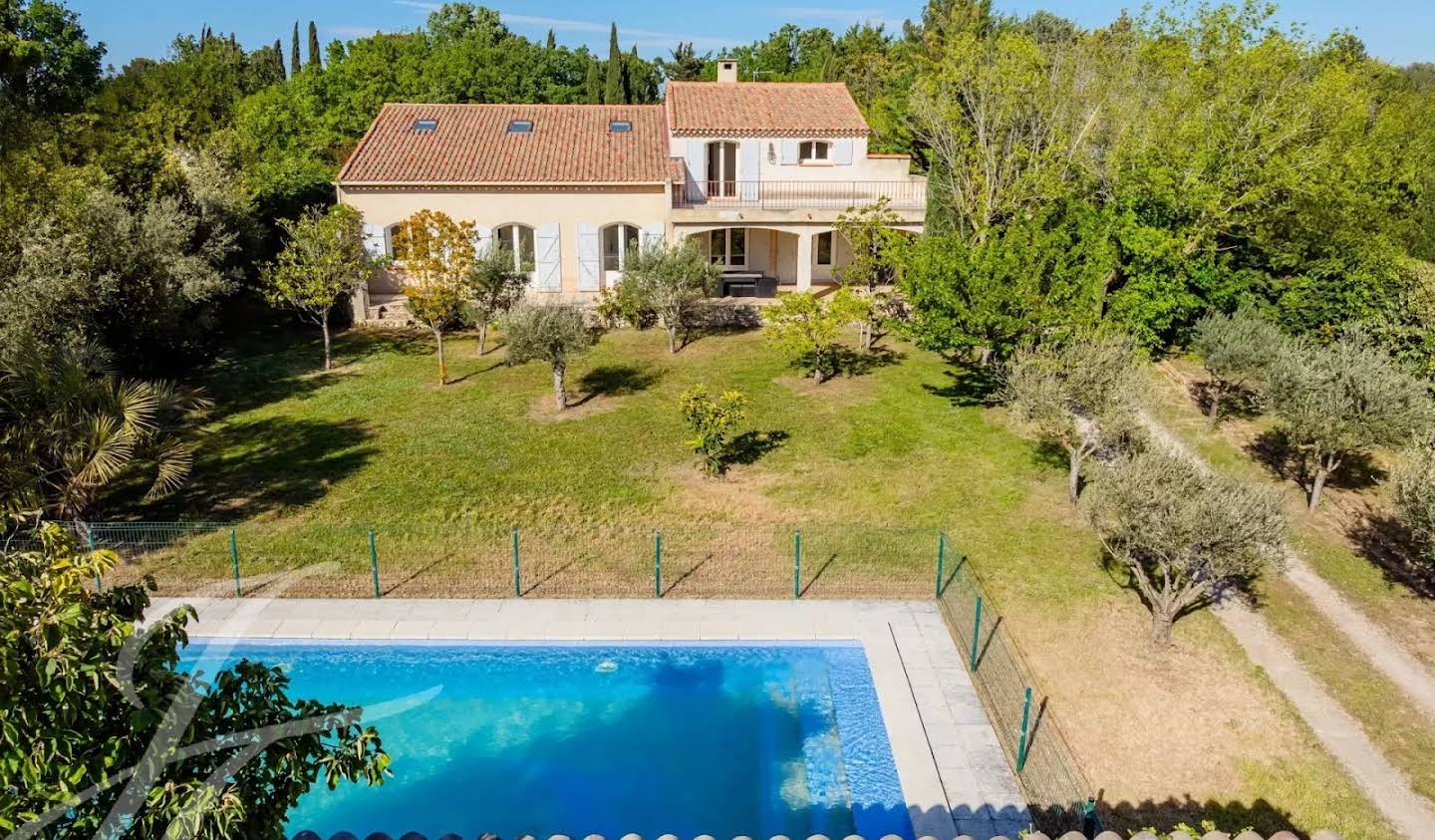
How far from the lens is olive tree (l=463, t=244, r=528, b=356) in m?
25.3

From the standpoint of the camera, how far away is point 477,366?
2677cm

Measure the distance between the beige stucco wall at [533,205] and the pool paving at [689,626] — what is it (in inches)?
695

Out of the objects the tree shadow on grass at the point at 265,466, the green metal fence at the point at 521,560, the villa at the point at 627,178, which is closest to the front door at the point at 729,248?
the villa at the point at 627,178

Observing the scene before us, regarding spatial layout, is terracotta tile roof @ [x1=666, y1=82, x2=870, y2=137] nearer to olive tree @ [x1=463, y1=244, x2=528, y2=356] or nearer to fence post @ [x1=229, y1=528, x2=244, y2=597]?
olive tree @ [x1=463, y1=244, x2=528, y2=356]

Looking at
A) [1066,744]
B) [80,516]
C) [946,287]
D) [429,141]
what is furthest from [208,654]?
[429,141]

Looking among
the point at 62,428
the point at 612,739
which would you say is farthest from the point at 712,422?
the point at 62,428

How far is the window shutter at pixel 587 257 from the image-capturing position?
30984mm

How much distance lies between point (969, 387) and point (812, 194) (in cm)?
966

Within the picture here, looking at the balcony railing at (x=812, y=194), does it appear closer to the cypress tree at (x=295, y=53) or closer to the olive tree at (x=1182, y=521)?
the olive tree at (x=1182, y=521)

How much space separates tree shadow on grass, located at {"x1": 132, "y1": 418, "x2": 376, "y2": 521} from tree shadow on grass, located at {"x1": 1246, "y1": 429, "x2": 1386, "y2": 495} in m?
18.7

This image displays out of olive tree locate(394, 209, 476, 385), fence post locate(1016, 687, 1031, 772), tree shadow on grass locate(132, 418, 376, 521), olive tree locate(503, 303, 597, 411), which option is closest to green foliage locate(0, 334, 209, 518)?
tree shadow on grass locate(132, 418, 376, 521)

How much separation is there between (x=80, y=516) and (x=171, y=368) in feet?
34.9

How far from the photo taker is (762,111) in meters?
33.2

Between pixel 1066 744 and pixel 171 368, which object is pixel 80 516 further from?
pixel 1066 744
